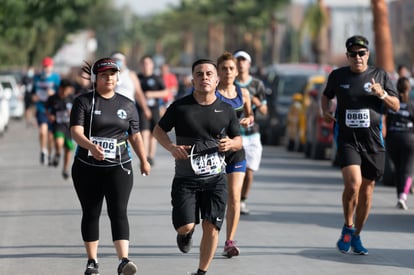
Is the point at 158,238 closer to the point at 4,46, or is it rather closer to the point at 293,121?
the point at 293,121

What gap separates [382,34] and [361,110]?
2119cm

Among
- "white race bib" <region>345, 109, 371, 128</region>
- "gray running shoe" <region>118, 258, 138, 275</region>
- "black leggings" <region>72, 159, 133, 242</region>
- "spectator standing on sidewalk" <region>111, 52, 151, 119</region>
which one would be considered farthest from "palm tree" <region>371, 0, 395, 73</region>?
"gray running shoe" <region>118, 258, 138, 275</region>

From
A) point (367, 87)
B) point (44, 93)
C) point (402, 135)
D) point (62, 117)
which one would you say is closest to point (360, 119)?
point (367, 87)

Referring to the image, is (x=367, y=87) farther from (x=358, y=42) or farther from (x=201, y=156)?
(x=201, y=156)

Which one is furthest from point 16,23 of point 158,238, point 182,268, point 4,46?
point 4,46

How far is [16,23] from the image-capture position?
33.2 meters

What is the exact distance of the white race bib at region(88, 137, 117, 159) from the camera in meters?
9.57

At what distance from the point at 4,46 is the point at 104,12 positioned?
3975 cm

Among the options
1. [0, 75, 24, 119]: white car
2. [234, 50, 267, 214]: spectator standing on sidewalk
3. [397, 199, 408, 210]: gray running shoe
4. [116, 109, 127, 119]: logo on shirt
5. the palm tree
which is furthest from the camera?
[0, 75, 24, 119]: white car

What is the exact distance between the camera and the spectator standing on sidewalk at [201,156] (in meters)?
9.23

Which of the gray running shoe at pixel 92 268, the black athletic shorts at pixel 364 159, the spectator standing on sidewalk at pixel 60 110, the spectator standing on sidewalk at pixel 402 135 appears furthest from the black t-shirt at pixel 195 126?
the spectator standing on sidewalk at pixel 60 110

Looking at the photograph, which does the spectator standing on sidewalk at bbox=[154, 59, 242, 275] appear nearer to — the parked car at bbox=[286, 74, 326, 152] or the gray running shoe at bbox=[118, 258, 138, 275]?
the gray running shoe at bbox=[118, 258, 138, 275]

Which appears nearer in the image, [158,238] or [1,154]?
[158,238]

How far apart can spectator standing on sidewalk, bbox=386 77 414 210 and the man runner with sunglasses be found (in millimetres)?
4683
